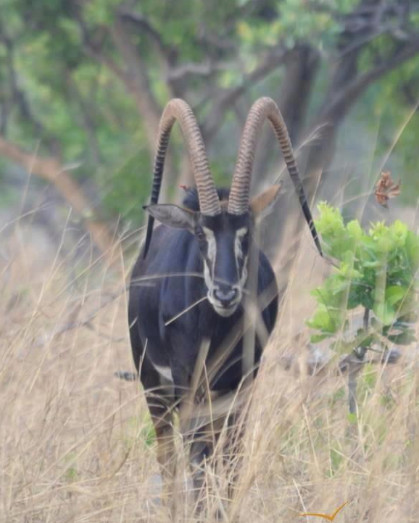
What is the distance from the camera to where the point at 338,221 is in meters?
6.09

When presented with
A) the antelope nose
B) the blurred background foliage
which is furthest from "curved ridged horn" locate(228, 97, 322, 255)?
the blurred background foliage

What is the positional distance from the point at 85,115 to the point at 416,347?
1592cm

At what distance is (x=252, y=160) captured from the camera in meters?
6.51

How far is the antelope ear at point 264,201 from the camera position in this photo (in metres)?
6.61

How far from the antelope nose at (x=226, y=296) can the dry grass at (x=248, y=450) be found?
0.43 meters

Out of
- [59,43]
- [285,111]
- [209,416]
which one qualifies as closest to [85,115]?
[59,43]

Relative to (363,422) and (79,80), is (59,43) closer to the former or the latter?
(79,80)

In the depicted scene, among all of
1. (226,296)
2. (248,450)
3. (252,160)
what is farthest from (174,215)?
(248,450)

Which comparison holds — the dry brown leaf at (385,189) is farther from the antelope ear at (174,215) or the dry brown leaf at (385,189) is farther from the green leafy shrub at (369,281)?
the antelope ear at (174,215)

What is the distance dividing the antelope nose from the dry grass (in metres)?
0.43

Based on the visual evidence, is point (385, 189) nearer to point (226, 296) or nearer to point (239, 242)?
point (239, 242)

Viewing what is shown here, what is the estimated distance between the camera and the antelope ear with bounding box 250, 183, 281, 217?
6605mm

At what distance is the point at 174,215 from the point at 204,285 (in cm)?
34

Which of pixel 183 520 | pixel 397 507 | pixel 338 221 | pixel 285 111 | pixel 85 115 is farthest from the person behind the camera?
pixel 85 115
